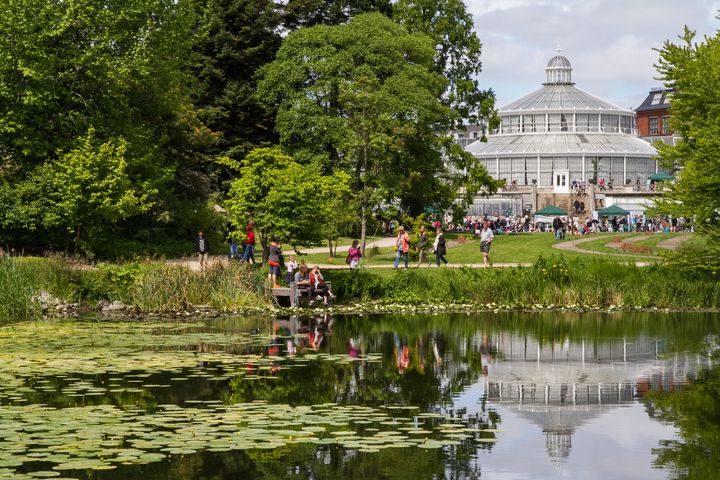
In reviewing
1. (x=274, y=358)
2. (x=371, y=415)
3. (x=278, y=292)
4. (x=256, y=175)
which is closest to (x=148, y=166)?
(x=256, y=175)

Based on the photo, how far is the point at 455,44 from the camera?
237ft

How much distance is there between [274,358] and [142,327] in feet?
22.4

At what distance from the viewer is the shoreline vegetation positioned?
32938 mm

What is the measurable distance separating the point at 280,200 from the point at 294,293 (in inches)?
195

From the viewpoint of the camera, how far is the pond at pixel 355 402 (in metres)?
13.4

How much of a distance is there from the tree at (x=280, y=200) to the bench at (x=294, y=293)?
11.7ft

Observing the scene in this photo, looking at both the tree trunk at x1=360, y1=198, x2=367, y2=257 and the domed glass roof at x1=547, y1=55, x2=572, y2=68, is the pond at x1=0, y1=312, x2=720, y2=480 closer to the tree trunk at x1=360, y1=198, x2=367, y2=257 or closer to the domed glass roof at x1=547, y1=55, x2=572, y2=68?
the tree trunk at x1=360, y1=198, x2=367, y2=257

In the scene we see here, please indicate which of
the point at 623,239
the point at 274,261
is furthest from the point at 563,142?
the point at 274,261

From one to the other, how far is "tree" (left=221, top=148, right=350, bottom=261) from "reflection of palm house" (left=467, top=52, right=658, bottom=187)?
85.1 m

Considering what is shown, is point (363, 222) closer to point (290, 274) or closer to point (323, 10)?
point (290, 274)

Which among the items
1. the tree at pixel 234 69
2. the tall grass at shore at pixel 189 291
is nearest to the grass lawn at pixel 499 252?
the tree at pixel 234 69

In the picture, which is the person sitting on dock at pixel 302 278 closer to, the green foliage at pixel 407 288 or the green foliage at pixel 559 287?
the green foliage at pixel 559 287

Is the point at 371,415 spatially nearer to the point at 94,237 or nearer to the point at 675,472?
the point at 675,472

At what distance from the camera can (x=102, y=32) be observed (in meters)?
46.1
